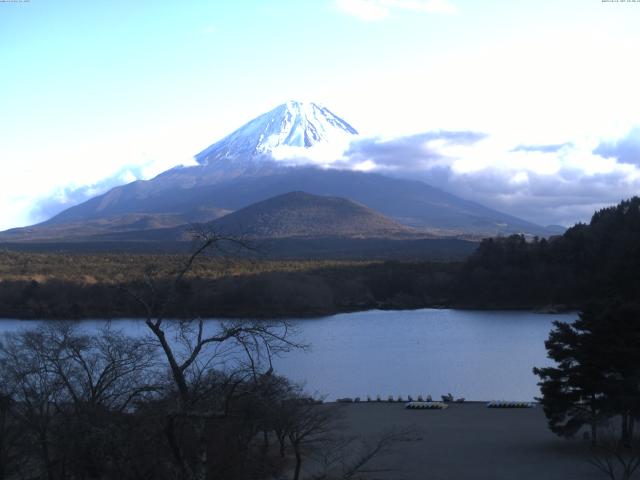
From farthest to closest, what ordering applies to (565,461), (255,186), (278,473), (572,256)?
(255,186) < (572,256) < (565,461) < (278,473)

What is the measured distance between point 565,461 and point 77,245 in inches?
3391

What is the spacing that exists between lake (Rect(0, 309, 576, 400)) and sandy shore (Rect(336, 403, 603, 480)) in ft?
10.0

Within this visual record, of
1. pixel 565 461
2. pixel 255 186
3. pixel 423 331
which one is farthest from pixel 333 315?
pixel 255 186

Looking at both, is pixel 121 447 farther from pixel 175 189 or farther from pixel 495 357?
pixel 175 189

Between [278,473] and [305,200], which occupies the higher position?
[305,200]

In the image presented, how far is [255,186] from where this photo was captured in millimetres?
146000

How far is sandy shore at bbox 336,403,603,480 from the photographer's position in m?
13.1

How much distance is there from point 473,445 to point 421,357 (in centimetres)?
1413

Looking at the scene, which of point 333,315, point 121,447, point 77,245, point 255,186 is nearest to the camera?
point 121,447

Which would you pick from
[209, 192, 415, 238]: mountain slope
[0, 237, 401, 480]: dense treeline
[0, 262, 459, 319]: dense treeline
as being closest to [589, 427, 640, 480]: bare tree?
[0, 237, 401, 480]: dense treeline

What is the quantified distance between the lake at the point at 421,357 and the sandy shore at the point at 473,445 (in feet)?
10.0

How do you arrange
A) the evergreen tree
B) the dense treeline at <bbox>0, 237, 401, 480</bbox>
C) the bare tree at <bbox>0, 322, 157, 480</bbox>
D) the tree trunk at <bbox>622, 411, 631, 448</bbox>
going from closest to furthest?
the dense treeline at <bbox>0, 237, 401, 480</bbox>, the bare tree at <bbox>0, 322, 157, 480</bbox>, the tree trunk at <bbox>622, 411, 631, 448</bbox>, the evergreen tree

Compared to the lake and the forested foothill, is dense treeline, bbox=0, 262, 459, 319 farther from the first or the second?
the lake

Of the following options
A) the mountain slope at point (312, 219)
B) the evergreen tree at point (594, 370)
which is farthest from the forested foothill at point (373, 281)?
the mountain slope at point (312, 219)
